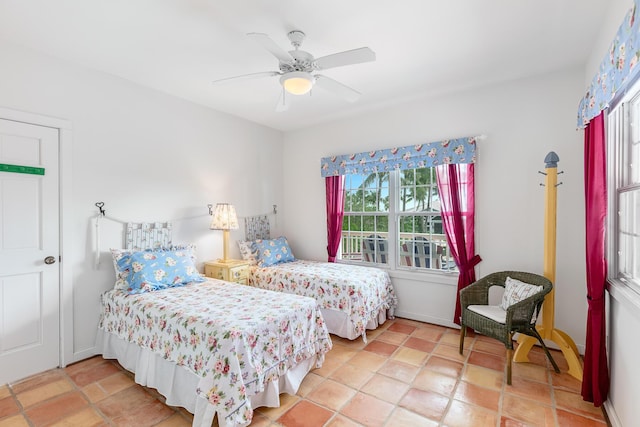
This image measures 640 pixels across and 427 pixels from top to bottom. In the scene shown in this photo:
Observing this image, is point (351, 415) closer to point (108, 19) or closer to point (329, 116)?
point (108, 19)

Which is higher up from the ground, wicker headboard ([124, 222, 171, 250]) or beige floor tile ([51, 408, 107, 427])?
wicker headboard ([124, 222, 171, 250])

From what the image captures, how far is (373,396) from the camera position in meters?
2.21

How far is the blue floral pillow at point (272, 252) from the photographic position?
3988 millimetres

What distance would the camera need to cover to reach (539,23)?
2.15 m

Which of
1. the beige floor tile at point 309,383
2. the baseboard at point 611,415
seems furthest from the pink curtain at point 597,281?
the beige floor tile at point 309,383

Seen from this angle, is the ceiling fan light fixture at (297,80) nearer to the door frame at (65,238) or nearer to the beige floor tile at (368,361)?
the door frame at (65,238)

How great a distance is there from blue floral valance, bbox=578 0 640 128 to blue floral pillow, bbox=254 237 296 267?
3347 mm

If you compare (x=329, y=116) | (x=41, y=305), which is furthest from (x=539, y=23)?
(x=41, y=305)

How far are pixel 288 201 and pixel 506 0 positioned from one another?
3507mm

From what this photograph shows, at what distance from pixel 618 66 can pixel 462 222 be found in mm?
1925

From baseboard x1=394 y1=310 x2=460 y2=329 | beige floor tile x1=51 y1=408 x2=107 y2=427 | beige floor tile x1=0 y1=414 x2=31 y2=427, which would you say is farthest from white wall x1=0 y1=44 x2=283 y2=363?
baseboard x1=394 y1=310 x2=460 y2=329

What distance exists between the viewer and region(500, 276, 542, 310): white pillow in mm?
2576

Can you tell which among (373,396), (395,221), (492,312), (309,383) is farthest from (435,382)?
(395,221)

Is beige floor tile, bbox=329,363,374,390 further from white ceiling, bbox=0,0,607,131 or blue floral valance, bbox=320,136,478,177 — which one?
white ceiling, bbox=0,0,607,131
